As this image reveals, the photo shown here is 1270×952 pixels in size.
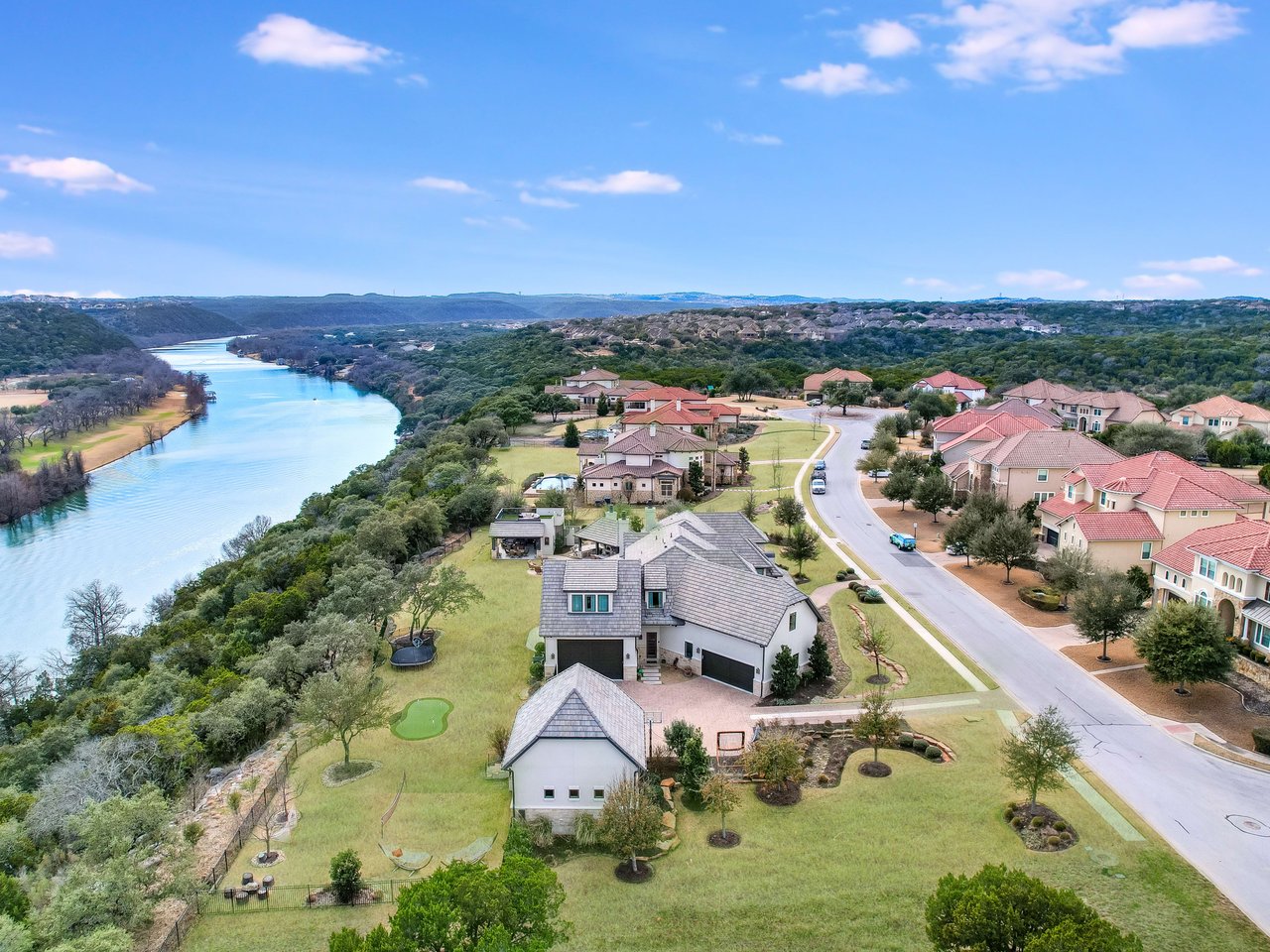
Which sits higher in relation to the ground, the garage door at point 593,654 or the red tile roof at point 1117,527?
the red tile roof at point 1117,527

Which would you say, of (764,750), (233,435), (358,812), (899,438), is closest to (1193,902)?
(764,750)

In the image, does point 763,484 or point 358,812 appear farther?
point 763,484

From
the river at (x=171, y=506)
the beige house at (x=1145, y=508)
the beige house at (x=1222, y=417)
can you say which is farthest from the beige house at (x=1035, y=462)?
the river at (x=171, y=506)

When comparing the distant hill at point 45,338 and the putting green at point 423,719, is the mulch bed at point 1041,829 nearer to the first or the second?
the putting green at point 423,719

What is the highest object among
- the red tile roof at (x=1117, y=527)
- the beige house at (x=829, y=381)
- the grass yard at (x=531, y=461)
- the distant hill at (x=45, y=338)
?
the distant hill at (x=45, y=338)

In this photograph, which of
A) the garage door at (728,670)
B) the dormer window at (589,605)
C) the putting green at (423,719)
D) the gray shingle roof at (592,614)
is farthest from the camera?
the dormer window at (589,605)

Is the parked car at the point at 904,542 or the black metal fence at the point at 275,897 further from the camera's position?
the parked car at the point at 904,542

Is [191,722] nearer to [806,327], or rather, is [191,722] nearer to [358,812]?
[358,812]
